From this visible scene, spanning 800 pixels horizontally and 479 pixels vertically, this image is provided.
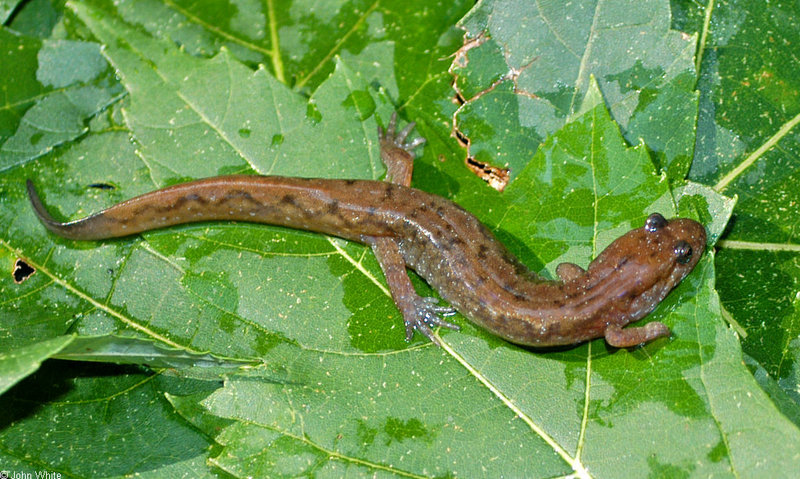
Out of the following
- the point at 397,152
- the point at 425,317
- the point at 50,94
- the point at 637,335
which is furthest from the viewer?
the point at 50,94

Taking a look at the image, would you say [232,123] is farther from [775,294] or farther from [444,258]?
[775,294]

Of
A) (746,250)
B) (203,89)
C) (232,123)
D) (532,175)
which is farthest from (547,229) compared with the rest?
(203,89)

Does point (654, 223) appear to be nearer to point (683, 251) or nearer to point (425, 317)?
point (683, 251)

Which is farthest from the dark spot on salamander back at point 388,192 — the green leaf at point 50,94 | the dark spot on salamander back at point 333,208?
the green leaf at point 50,94

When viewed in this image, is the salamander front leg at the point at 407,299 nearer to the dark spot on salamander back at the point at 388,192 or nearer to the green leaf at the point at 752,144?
the dark spot on salamander back at the point at 388,192

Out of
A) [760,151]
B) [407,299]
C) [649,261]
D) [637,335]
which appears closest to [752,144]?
[760,151]

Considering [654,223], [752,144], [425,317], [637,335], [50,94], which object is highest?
[50,94]

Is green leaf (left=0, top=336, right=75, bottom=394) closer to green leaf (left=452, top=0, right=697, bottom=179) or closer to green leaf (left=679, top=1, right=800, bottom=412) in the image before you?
green leaf (left=452, top=0, right=697, bottom=179)
